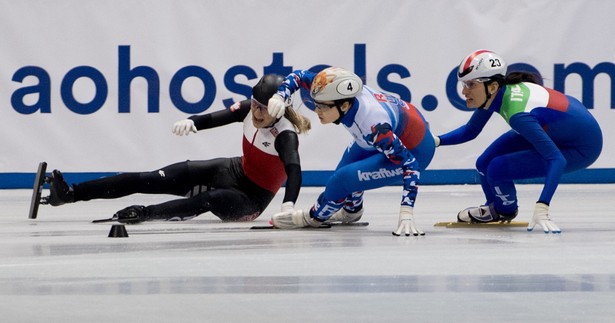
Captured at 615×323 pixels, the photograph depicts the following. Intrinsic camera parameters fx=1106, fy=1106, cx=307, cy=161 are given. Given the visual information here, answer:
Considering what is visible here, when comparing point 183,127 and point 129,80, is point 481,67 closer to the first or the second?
point 183,127

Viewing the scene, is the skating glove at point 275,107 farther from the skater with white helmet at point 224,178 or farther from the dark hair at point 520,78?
the dark hair at point 520,78

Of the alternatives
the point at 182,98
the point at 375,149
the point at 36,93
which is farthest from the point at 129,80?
the point at 375,149

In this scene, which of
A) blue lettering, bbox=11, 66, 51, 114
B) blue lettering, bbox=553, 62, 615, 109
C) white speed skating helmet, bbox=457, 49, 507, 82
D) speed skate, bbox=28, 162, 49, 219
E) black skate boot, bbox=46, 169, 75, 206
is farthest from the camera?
blue lettering, bbox=553, 62, 615, 109

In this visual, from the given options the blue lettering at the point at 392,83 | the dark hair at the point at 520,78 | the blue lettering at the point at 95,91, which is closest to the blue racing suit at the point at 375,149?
the dark hair at the point at 520,78

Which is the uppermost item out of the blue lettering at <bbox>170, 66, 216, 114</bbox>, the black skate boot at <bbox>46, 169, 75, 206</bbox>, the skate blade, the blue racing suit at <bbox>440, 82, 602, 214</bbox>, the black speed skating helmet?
the blue lettering at <bbox>170, 66, 216, 114</bbox>

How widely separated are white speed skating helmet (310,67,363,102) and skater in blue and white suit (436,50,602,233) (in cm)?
67

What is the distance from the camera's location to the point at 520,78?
595cm

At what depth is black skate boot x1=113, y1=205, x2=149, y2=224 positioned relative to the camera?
20.3 feet

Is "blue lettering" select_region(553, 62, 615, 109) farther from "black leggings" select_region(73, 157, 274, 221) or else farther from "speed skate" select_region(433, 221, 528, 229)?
"black leggings" select_region(73, 157, 274, 221)

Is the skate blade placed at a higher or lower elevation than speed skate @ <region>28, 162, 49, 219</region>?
lower

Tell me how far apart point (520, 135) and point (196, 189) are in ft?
6.40

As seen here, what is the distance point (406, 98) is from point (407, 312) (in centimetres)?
680

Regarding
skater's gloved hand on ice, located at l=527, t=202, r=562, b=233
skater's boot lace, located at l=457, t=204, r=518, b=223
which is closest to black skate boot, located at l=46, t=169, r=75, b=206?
skater's boot lace, located at l=457, t=204, r=518, b=223

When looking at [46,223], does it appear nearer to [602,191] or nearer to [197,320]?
[197,320]
